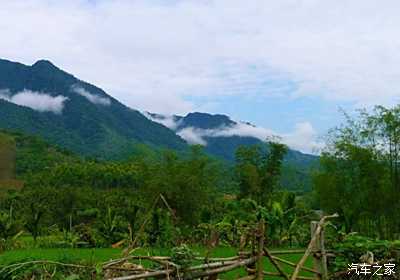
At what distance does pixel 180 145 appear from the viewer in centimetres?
8038

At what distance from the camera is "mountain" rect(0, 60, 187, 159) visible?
69.7 m

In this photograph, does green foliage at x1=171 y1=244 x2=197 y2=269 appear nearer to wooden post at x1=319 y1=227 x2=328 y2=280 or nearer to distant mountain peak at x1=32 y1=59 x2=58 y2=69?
wooden post at x1=319 y1=227 x2=328 y2=280

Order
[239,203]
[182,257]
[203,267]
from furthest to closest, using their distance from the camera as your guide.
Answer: [239,203] → [203,267] → [182,257]

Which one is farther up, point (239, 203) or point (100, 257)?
point (239, 203)

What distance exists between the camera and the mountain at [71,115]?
69.7 meters

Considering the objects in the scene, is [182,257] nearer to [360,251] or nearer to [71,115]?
[360,251]

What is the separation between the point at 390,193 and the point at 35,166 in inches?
1321

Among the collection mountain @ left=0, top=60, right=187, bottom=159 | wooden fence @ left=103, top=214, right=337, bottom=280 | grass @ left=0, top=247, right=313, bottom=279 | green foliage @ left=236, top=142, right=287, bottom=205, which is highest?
mountain @ left=0, top=60, right=187, bottom=159

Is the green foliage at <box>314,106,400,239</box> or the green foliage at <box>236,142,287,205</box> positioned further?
the green foliage at <box>236,142,287,205</box>

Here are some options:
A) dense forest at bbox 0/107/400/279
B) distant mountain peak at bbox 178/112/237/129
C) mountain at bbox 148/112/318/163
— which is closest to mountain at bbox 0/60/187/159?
mountain at bbox 148/112/318/163

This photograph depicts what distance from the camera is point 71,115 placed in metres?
81.1

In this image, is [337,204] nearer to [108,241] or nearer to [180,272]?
[108,241]

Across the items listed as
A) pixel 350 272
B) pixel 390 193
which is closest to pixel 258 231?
pixel 350 272

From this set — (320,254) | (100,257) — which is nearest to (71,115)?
(100,257)
